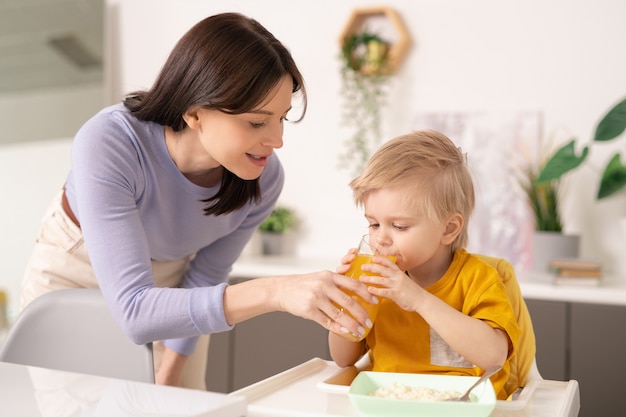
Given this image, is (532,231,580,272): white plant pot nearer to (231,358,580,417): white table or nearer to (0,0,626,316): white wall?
(0,0,626,316): white wall

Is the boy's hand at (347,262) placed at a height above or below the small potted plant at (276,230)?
above

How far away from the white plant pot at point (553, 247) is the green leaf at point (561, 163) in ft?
0.86

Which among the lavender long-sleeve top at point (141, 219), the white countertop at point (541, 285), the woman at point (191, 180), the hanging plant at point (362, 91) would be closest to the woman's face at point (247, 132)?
the woman at point (191, 180)

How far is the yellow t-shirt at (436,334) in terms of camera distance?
4.32 ft

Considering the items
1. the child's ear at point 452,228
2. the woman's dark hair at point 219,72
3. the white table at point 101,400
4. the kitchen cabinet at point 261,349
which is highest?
the woman's dark hair at point 219,72

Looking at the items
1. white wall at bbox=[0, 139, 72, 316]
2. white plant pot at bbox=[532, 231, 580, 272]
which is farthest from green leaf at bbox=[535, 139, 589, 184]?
white wall at bbox=[0, 139, 72, 316]

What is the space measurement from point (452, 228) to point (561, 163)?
1.57m

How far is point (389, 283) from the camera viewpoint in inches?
47.7

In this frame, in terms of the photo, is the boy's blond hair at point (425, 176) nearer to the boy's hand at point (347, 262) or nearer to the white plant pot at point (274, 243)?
the boy's hand at point (347, 262)

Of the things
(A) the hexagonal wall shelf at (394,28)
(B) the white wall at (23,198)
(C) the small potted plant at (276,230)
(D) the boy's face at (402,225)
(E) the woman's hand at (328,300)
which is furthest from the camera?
(B) the white wall at (23,198)

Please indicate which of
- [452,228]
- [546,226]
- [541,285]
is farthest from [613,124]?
[452,228]

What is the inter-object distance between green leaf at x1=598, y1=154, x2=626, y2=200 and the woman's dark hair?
184 cm

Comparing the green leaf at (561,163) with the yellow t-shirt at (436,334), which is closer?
the yellow t-shirt at (436,334)

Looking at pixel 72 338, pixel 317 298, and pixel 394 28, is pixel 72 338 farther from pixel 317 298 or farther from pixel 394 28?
pixel 394 28
